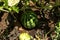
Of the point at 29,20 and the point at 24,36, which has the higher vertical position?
the point at 29,20

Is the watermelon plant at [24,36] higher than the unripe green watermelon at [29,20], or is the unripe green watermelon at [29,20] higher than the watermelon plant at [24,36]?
the unripe green watermelon at [29,20]

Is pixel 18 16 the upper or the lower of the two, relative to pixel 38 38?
upper

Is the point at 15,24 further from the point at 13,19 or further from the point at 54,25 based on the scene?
the point at 54,25

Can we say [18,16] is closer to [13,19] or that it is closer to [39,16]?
[13,19]

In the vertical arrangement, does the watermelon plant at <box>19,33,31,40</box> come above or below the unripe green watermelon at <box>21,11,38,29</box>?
below

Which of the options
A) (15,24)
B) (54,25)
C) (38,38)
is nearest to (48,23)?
(54,25)

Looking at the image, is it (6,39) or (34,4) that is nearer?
(6,39)

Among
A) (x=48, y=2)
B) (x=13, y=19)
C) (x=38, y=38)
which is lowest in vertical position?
(x=38, y=38)
